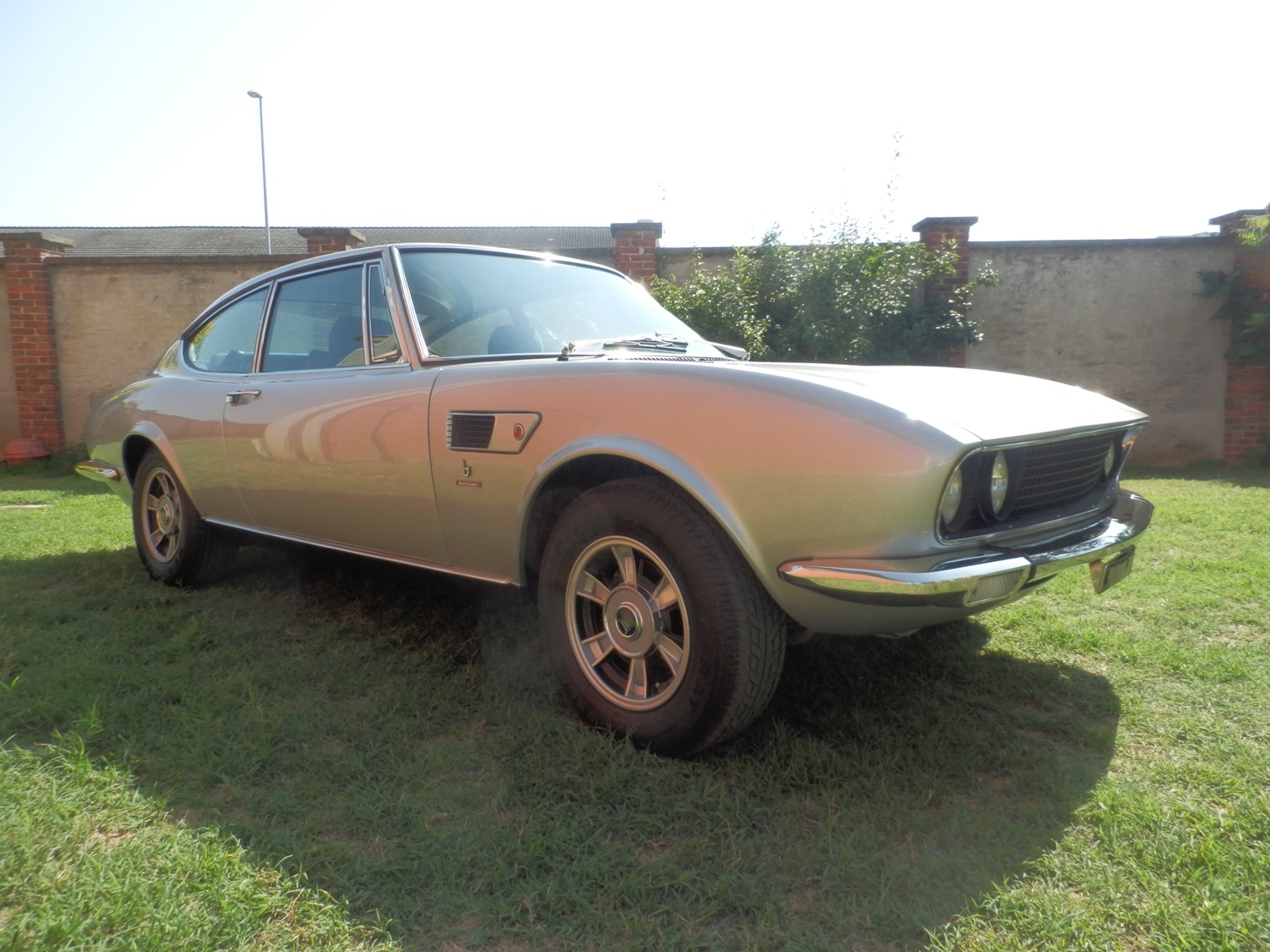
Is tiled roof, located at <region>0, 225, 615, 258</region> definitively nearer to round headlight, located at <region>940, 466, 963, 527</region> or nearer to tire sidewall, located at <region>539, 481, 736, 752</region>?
tire sidewall, located at <region>539, 481, 736, 752</region>

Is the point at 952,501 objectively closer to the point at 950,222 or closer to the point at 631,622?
the point at 631,622

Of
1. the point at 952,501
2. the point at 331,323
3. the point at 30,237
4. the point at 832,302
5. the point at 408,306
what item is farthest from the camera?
the point at 30,237

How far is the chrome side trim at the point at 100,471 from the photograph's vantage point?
4598mm

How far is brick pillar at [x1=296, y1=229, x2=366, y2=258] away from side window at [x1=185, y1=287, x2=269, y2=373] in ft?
19.1

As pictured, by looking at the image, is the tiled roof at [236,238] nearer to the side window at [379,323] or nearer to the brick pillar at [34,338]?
the brick pillar at [34,338]

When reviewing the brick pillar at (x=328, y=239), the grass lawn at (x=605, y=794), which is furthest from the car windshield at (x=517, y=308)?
the brick pillar at (x=328, y=239)

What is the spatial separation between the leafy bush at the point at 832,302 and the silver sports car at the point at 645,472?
4.90 meters

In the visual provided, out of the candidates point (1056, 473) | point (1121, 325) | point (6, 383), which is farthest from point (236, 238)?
point (1056, 473)

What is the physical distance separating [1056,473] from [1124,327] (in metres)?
8.14

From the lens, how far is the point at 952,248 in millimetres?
9148

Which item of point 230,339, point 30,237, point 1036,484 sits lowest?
point 1036,484

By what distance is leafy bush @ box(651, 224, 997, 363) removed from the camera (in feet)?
27.8

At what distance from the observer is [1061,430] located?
236cm

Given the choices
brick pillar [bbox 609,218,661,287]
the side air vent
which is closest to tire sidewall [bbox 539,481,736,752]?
the side air vent
